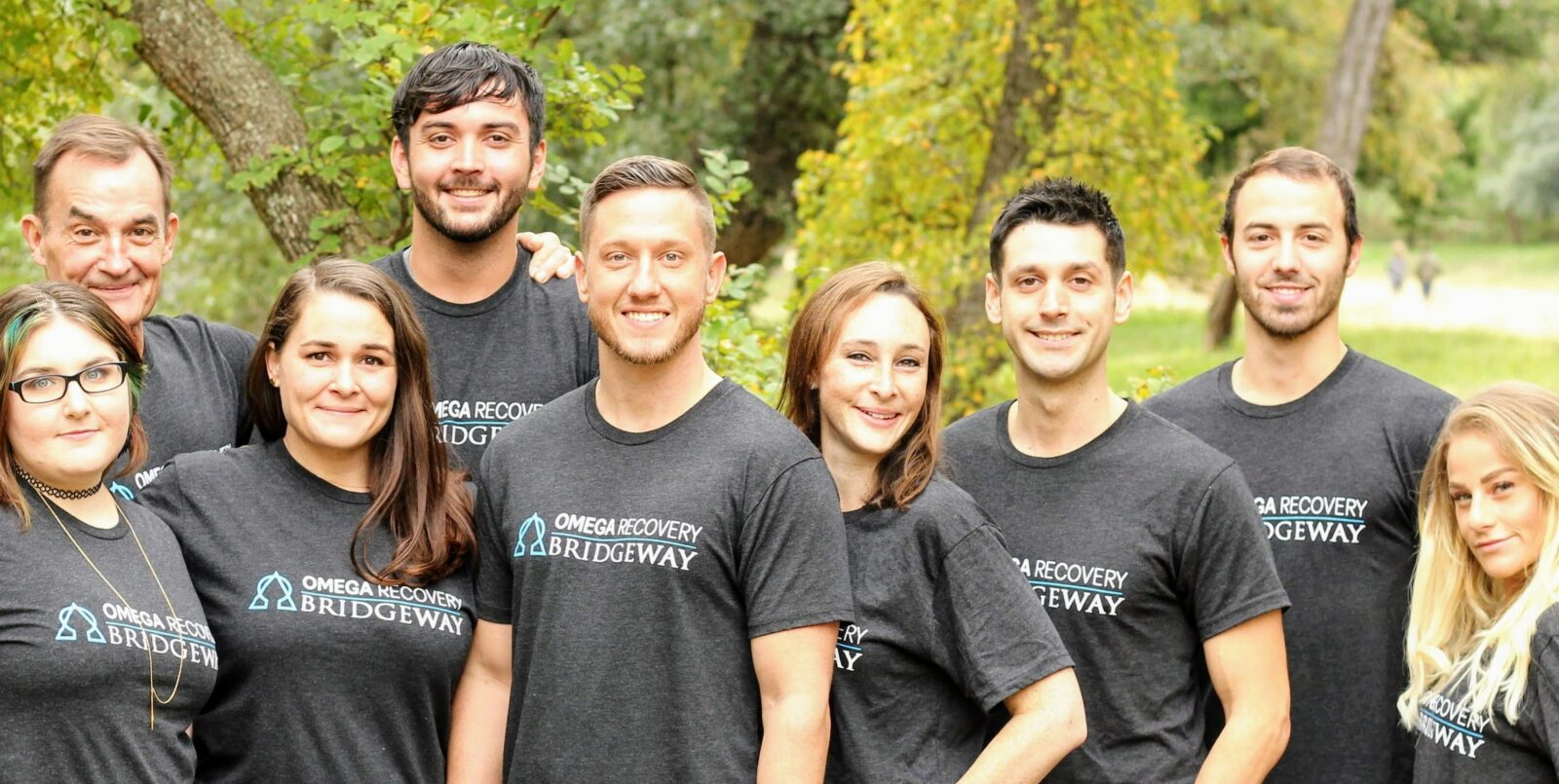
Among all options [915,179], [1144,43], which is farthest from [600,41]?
[1144,43]

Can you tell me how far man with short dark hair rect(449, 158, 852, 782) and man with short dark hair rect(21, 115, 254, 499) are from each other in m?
1.10

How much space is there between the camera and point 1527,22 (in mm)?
24797

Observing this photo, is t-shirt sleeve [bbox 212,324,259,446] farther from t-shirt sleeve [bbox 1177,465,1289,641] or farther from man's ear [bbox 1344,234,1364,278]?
man's ear [bbox 1344,234,1364,278]

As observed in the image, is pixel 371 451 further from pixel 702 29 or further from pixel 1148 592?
pixel 702 29

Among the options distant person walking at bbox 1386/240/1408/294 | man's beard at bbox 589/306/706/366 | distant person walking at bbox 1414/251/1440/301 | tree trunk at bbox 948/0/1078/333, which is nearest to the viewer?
man's beard at bbox 589/306/706/366

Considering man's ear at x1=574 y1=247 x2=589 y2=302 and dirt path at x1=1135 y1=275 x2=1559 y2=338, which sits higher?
dirt path at x1=1135 y1=275 x2=1559 y2=338

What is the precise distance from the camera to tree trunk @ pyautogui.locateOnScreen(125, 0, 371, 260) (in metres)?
6.38

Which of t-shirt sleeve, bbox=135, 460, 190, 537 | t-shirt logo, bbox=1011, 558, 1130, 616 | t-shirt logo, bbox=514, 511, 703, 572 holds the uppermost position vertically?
t-shirt sleeve, bbox=135, 460, 190, 537

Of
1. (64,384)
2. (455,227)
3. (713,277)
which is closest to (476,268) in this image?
(455,227)

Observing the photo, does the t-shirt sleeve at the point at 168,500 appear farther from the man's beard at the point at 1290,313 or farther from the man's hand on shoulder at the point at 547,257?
the man's beard at the point at 1290,313

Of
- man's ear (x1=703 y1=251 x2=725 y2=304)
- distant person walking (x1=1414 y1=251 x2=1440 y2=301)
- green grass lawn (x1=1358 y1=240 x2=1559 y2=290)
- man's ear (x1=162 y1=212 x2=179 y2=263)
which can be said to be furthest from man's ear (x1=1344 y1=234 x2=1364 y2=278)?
green grass lawn (x1=1358 y1=240 x2=1559 y2=290)

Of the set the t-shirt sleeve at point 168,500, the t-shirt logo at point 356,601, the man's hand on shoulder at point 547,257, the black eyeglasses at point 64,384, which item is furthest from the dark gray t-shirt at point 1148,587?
the black eyeglasses at point 64,384

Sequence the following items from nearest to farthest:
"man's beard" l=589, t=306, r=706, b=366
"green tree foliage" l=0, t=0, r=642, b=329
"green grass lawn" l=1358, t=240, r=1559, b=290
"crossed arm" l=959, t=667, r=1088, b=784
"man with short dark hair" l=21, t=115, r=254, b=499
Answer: "crossed arm" l=959, t=667, r=1088, b=784, "man's beard" l=589, t=306, r=706, b=366, "man with short dark hair" l=21, t=115, r=254, b=499, "green tree foliage" l=0, t=0, r=642, b=329, "green grass lawn" l=1358, t=240, r=1559, b=290

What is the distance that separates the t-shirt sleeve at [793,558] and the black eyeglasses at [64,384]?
4.67 ft
